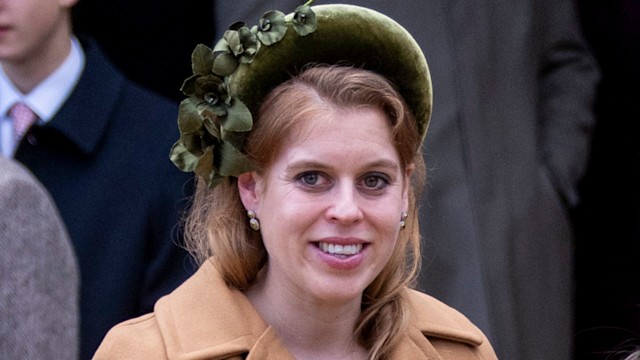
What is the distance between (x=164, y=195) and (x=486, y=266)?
0.93 metres

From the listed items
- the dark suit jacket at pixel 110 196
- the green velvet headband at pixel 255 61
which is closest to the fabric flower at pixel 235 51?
the green velvet headband at pixel 255 61

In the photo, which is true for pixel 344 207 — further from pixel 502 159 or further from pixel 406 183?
pixel 502 159

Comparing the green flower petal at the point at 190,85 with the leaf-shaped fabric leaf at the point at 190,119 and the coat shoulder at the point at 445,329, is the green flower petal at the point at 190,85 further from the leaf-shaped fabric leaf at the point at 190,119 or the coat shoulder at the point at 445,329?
the coat shoulder at the point at 445,329

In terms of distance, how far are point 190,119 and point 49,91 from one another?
3.23ft

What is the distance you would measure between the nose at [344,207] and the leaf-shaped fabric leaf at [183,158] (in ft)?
1.03

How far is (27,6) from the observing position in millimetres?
3877

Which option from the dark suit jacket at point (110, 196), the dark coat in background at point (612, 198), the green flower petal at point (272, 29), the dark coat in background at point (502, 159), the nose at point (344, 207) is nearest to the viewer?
the nose at point (344, 207)

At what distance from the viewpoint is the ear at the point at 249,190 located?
318 cm

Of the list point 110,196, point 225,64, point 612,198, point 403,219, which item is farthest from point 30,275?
point 612,198

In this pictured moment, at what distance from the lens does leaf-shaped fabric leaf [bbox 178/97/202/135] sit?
10.2 feet

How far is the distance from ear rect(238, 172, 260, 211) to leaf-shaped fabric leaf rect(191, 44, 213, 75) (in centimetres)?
23

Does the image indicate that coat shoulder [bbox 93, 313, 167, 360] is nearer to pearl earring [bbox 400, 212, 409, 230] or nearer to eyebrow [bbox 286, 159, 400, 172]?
eyebrow [bbox 286, 159, 400, 172]

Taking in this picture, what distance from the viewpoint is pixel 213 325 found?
10.2ft

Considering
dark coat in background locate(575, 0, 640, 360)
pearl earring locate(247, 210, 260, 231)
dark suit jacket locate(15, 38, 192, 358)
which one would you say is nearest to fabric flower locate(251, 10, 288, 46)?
pearl earring locate(247, 210, 260, 231)
